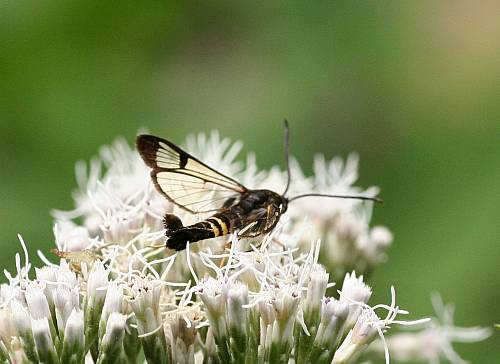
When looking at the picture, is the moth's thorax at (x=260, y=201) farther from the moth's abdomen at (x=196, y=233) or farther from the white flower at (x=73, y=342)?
the white flower at (x=73, y=342)

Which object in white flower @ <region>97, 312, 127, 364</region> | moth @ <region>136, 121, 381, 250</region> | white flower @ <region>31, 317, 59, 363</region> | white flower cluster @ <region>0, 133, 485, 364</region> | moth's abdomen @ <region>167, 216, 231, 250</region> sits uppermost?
moth @ <region>136, 121, 381, 250</region>

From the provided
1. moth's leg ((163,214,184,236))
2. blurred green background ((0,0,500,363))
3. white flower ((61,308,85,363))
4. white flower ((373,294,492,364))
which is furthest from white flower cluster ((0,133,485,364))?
blurred green background ((0,0,500,363))

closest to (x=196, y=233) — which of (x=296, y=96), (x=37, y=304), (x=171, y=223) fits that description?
(x=171, y=223)

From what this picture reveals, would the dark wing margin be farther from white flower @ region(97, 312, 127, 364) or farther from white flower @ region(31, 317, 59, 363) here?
white flower @ region(31, 317, 59, 363)

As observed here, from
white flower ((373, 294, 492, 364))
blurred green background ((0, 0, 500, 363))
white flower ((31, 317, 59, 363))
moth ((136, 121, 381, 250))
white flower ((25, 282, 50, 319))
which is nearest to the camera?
white flower ((31, 317, 59, 363))

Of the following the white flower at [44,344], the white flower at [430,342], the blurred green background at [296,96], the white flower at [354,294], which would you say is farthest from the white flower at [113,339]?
the blurred green background at [296,96]

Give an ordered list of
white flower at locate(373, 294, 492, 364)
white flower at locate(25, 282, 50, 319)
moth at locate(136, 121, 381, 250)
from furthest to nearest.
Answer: white flower at locate(373, 294, 492, 364) < moth at locate(136, 121, 381, 250) < white flower at locate(25, 282, 50, 319)

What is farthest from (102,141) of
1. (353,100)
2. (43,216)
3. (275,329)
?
(275,329)
